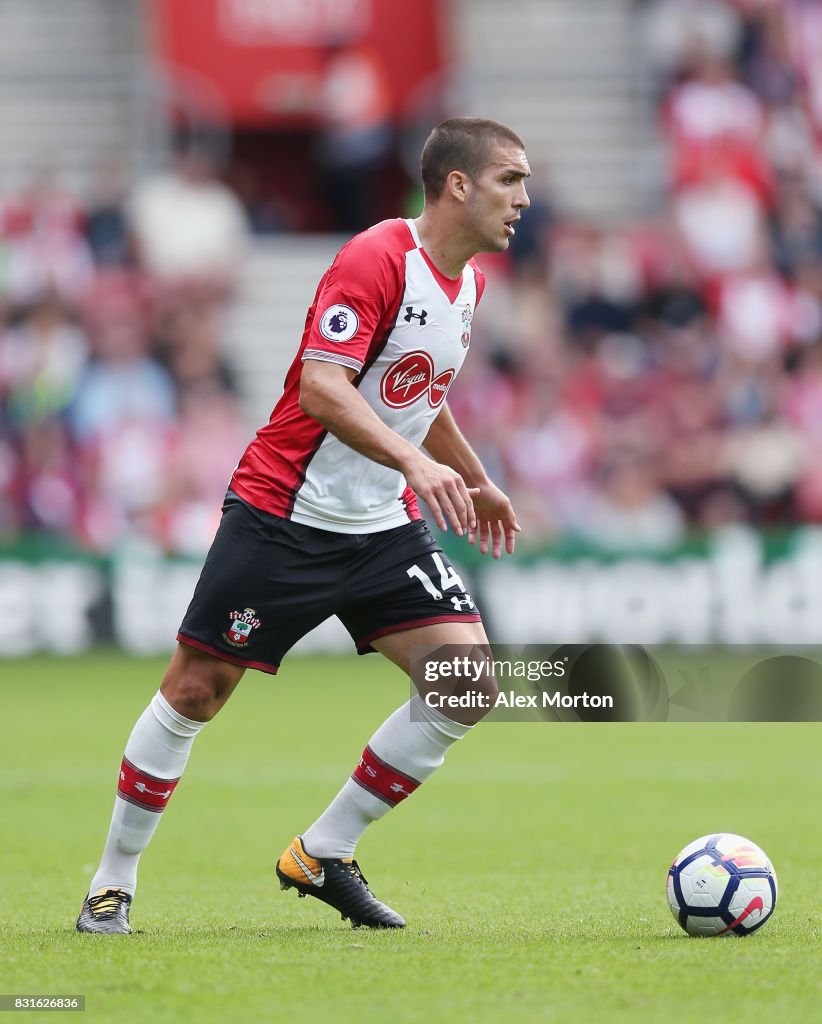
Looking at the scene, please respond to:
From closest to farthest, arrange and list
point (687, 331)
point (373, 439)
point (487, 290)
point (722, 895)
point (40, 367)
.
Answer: point (373, 439) < point (722, 895) < point (40, 367) < point (487, 290) < point (687, 331)

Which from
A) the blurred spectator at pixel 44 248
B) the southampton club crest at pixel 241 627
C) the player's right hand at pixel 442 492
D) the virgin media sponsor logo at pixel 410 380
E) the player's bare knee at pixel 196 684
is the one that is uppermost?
the virgin media sponsor logo at pixel 410 380

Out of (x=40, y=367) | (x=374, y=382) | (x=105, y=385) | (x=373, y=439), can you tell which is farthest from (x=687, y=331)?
(x=373, y=439)

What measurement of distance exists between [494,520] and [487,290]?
11255 mm

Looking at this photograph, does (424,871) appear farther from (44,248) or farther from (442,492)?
(44,248)

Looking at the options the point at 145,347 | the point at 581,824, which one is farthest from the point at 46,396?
the point at 581,824

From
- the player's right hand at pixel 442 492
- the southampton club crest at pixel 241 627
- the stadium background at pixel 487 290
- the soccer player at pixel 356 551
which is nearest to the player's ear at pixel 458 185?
the soccer player at pixel 356 551

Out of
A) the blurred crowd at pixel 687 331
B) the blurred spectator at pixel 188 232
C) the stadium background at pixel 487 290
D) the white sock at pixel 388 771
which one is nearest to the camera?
the white sock at pixel 388 771

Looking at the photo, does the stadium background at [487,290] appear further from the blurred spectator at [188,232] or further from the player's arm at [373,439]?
the player's arm at [373,439]

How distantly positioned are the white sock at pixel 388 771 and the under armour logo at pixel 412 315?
3.72ft

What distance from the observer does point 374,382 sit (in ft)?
18.0

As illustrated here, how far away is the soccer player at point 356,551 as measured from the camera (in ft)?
17.7

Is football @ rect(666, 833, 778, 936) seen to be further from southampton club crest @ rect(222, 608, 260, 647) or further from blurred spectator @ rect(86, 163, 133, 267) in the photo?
blurred spectator @ rect(86, 163, 133, 267)

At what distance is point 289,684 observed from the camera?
14008 millimetres

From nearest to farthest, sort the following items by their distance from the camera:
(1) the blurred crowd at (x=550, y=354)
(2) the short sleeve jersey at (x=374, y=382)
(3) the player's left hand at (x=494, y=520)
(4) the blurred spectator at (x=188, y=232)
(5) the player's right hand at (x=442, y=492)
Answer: (5) the player's right hand at (x=442, y=492) → (2) the short sleeve jersey at (x=374, y=382) → (3) the player's left hand at (x=494, y=520) → (1) the blurred crowd at (x=550, y=354) → (4) the blurred spectator at (x=188, y=232)
